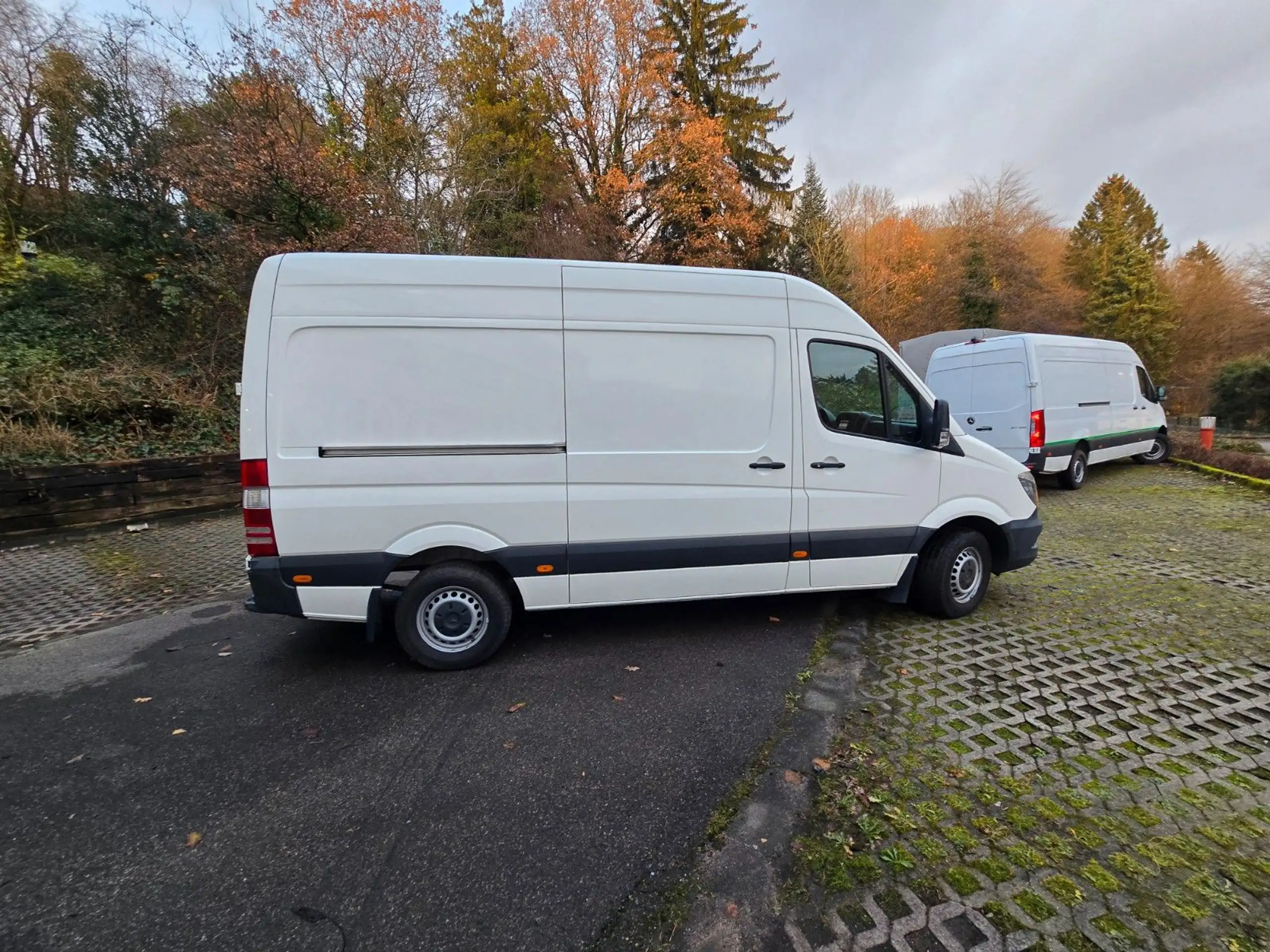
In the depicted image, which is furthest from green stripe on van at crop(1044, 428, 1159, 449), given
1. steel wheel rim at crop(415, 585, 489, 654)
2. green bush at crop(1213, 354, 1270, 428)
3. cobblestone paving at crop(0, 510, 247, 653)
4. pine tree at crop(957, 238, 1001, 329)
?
pine tree at crop(957, 238, 1001, 329)

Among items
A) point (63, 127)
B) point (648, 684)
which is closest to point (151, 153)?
point (63, 127)

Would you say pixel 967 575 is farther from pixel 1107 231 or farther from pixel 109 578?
pixel 1107 231

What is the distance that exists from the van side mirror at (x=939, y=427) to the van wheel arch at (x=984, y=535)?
1.96ft

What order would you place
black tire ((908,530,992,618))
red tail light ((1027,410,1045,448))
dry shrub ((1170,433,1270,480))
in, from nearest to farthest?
black tire ((908,530,992,618)) < red tail light ((1027,410,1045,448)) < dry shrub ((1170,433,1270,480))

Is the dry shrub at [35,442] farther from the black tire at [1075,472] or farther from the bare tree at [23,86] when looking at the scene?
the black tire at [1075,472]

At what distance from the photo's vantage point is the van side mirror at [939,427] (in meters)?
3.95

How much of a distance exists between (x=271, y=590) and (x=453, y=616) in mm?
1015

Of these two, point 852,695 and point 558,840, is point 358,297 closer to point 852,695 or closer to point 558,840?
point 558,840

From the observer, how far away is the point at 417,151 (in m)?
13.3

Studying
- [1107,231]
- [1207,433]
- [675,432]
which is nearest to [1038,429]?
[1207,433]

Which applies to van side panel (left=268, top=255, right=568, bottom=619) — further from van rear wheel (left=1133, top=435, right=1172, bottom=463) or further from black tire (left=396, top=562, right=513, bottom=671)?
van rear wheel (left=1133, top=435, right=1172, bottom=463)

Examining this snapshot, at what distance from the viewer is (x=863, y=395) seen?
401 centimetres

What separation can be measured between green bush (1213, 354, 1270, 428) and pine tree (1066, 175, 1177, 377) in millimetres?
7578

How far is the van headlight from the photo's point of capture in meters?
4.36
